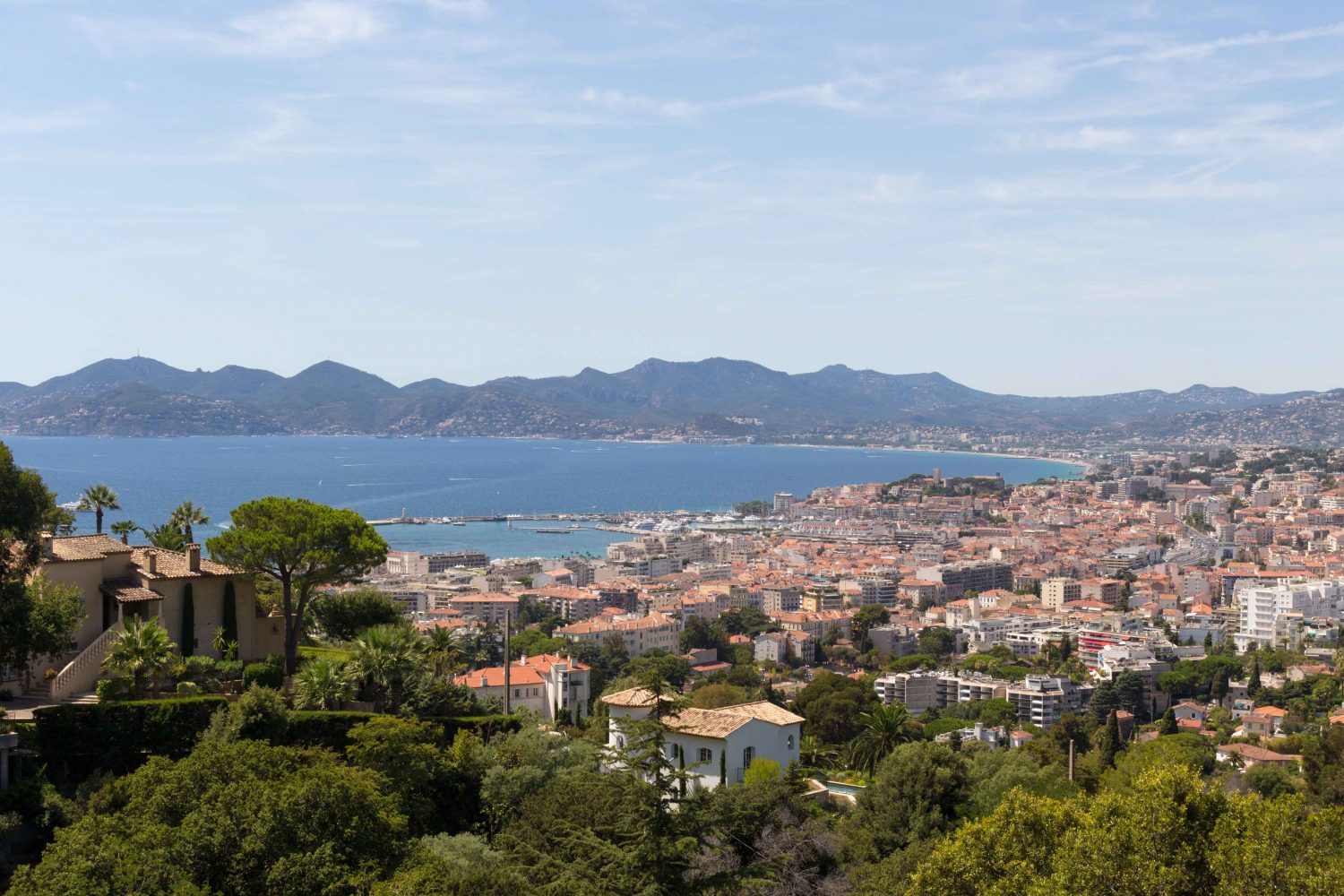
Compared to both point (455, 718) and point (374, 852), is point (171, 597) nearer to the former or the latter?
point (455, 718)

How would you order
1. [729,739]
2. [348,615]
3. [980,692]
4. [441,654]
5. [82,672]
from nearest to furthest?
[82,672] → [729,739] → [441,654] → [348,615] → [980,692]

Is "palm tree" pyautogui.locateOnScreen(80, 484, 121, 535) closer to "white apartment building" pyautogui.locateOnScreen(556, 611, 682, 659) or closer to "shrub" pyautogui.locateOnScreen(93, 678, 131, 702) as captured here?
"shrub" pyautogui.locateOnScreen(93, 678, 131, 702)

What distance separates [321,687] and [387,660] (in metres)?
0.77

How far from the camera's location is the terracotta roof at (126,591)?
13.6m

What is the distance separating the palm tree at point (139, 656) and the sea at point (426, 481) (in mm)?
55989

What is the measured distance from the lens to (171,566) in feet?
47.6

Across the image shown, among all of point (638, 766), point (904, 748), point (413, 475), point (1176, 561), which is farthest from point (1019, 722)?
point (413, 475)

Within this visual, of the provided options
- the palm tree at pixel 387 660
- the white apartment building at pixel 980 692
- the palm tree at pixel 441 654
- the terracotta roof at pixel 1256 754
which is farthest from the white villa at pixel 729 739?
the white apartment building at pixel 980 692

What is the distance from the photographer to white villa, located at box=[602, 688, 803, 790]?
50.9 feet

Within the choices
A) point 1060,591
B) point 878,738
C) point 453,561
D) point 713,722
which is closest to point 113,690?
point 713,722

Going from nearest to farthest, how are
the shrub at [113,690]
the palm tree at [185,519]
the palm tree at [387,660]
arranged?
the shrub at [113,690]
the palm tree at [387,660]
the palm tree at [185,519]

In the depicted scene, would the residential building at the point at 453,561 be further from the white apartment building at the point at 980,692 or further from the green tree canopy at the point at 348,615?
the green tree canopy at the point at 348,615

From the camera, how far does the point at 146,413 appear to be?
19600cm

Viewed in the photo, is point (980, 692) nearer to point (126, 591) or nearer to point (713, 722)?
point (713, 722)
